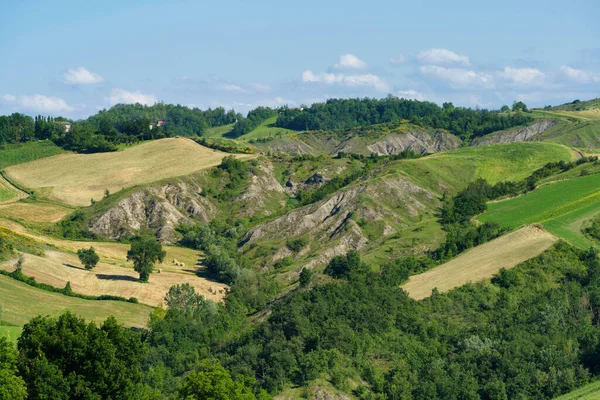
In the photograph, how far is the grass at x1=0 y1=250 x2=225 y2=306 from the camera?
121 meters

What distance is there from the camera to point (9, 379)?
173 feet

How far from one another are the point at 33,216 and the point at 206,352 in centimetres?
8738

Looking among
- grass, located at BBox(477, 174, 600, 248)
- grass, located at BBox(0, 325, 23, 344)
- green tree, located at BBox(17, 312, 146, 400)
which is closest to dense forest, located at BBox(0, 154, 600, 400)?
green tree, located at BBox(17, 312, 146, 400)

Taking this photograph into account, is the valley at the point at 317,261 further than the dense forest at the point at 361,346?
Yes

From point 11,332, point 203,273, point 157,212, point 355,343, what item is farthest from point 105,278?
point 355,343

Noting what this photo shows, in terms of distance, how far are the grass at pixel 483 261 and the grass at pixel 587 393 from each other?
3110 centimetres

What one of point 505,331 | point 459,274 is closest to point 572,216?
point 459,274

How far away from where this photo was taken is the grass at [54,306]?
103600mm

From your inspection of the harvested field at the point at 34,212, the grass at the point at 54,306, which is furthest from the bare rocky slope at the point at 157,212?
the grass at the point at 54,306

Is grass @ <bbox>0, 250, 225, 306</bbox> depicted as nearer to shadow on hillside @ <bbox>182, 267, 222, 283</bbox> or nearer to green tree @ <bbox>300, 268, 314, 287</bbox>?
shadow on hillside @ <bbox>182, 267, 222, 283</bbox>

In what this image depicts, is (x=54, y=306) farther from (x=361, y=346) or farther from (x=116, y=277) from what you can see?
(x=361, y=346)

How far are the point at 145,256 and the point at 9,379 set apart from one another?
79.7 m

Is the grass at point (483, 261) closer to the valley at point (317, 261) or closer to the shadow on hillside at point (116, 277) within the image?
the valley at point (317, 261)

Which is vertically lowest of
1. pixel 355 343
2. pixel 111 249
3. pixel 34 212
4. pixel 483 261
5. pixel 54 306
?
pixel 54 306
